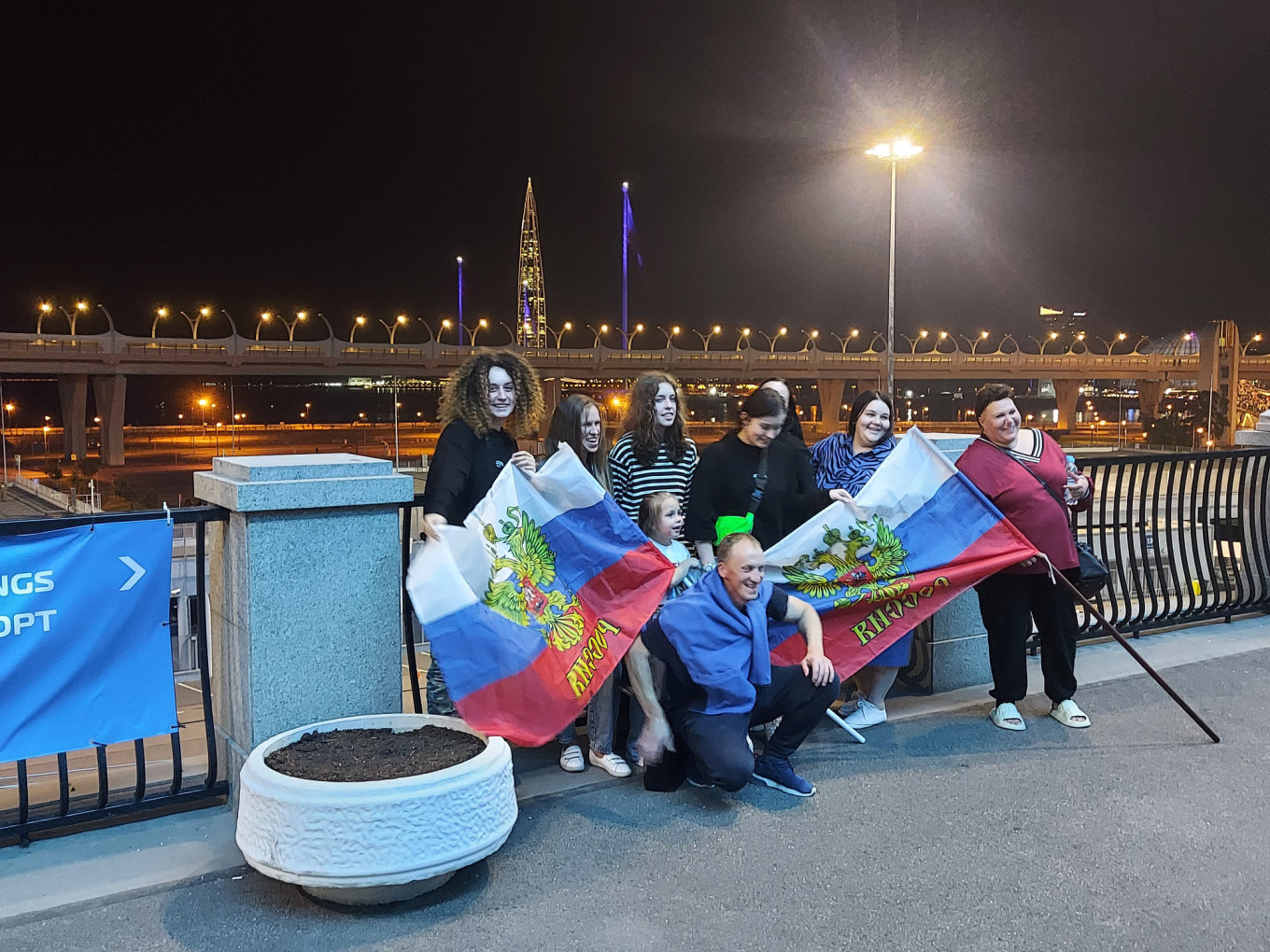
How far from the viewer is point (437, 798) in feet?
12.7

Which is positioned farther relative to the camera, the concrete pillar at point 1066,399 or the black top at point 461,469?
the concrete pillar at point 1066,399

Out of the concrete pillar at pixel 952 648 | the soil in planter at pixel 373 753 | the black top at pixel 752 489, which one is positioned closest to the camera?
the soil in planter at pixel 373 753

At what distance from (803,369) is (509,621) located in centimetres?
9722

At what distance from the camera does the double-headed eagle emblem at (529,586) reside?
493cm

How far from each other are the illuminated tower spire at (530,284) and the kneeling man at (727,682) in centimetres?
15105

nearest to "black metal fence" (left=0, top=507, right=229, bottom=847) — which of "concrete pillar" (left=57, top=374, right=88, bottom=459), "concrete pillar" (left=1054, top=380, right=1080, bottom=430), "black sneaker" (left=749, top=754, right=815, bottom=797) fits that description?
"black sneaker" (left=749, top=754, right=815, bottom=797)

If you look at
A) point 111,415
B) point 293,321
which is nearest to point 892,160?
point 111,415

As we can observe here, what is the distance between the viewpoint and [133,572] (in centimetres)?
454

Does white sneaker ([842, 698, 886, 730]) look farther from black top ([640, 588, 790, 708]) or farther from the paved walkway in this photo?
black top ([640, 588, 790, 708])

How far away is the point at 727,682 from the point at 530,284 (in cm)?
15765

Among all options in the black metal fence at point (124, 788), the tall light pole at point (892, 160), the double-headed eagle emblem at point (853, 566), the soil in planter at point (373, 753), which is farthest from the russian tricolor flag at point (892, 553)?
the tall light pole at point (892, 160)

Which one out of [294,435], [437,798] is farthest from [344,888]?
[294,435]

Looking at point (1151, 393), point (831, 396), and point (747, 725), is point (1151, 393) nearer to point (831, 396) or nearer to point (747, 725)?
point (831, 396)

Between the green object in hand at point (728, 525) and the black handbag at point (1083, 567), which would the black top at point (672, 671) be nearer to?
the green object in hand at point (728, 525)
